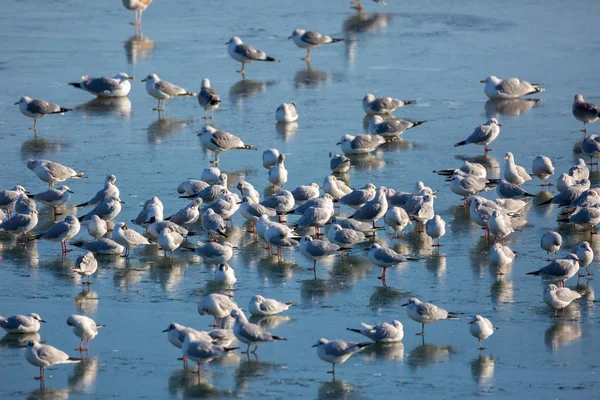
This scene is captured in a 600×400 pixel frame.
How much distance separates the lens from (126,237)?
593 inches

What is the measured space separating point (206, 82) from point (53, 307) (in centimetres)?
1079

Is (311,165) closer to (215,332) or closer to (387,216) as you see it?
(387,216)

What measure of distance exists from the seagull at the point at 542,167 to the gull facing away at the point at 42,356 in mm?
9179

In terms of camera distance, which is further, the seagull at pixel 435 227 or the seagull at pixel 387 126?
the seagull at pixel 387 126

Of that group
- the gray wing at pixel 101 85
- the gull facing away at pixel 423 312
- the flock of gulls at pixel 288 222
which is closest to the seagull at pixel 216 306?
the flock of gulls at pixel 288 222

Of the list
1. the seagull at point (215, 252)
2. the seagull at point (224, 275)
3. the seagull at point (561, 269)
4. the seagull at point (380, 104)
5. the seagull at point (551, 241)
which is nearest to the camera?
the seagull at point (561, 269)

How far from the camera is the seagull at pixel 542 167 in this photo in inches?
711

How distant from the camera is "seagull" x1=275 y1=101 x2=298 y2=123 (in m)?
21.7

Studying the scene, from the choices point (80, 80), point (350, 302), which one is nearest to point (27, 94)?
point (80, 80)

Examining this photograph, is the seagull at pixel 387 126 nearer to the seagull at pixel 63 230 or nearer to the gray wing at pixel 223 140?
the gray wing at pixel 223 140

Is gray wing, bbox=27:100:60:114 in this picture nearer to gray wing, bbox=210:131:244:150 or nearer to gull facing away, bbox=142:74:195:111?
gull facing away, bbox=142:74:195:111

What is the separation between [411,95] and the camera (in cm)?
2380

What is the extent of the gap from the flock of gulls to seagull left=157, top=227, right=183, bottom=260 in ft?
0.05

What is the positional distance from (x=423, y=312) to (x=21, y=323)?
420cm
